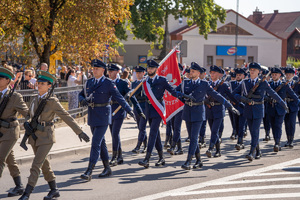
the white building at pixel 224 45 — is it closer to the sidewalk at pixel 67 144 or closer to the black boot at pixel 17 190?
the sidewalk at pixel 67 144

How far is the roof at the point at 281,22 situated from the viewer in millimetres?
87000

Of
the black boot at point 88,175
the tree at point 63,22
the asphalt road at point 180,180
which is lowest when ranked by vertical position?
the asphalt road at point 180,180

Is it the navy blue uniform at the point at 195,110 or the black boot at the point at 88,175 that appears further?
the navy blue uniform at the point at 195,110

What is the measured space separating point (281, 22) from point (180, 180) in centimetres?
8553

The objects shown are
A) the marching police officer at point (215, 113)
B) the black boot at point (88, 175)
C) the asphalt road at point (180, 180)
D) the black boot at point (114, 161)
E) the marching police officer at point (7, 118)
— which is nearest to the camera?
the marching police officer at point (7, 118)

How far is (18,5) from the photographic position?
1680cm

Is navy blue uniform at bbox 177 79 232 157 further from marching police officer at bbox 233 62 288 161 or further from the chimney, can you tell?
the chimney

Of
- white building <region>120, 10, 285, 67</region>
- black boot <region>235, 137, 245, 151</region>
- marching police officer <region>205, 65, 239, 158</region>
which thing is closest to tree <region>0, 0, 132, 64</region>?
marching police officer <region>205, 65, 239, 158</region>

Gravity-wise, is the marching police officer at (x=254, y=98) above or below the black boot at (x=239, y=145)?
above

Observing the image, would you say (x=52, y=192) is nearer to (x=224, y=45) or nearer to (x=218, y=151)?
(x=218, y=151)

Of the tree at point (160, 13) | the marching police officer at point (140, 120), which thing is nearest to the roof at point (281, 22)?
the tree at point (160, 13)

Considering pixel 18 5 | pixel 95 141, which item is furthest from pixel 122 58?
pixel 95 141

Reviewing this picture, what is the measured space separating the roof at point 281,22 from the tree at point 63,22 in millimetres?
70868

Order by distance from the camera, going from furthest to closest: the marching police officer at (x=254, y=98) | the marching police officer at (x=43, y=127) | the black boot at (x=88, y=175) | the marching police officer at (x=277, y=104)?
the marching police officer at (x=277, y=104), the marching police officer at (x=254, y=98), the black boot at (x=88, y=175), the marching police officer at (x=43, y=127)
